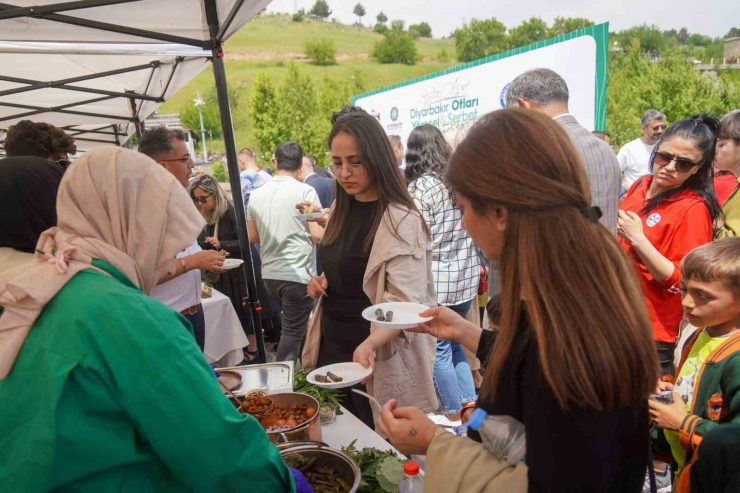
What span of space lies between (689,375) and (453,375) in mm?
1833

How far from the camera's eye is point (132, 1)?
2697 mm

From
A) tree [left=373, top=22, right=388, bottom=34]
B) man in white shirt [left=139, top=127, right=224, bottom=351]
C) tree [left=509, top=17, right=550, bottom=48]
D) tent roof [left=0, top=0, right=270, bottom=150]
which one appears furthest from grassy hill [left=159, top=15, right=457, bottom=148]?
man in white shirt [left=139, top=127, right=224, bottom=351]

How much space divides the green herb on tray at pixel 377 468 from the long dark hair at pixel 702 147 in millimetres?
1999

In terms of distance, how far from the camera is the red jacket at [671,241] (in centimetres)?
239

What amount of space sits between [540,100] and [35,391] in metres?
2.30

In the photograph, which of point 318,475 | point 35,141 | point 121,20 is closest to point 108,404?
point 318,475

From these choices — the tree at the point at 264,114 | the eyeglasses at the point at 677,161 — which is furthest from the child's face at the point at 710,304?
the tree at the point at 264,114

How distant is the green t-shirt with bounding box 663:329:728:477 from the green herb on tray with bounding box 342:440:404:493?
1016 mm

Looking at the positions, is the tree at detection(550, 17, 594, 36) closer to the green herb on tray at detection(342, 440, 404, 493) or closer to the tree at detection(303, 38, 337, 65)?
the tree at detection(303, 38, 337, 65)

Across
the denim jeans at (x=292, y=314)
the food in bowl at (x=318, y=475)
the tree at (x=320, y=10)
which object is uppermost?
the tree at (x=320, y=10)

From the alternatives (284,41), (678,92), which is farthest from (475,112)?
(284,41)

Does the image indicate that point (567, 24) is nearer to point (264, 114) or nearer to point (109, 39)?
point (264, 114)

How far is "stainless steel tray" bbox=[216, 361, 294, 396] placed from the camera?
1777 millimetres

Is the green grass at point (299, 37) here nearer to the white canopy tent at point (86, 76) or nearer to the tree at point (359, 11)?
the tree at point (359, 11)
